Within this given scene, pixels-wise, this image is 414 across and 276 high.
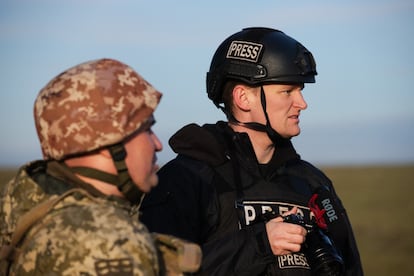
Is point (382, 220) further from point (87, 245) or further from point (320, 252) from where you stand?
point (87, 245)

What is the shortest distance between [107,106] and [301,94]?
2.89m

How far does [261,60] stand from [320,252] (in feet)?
5.36

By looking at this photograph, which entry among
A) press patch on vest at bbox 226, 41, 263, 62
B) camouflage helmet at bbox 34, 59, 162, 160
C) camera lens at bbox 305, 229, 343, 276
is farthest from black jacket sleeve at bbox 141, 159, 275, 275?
camouflage helmet at bbox 34, 59, 162, 160

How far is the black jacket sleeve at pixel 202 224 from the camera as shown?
234 inches

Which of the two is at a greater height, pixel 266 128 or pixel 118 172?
pixel 118 172

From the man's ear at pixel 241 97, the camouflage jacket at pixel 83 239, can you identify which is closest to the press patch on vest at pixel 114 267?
the camouflage jacket at pixel 83 239

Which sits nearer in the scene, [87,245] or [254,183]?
[87,245]

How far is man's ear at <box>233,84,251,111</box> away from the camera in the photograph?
267 inches

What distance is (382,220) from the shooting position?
35031 millimetres

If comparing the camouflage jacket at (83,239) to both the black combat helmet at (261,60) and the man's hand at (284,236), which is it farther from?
the black combat helmet at (261,60)

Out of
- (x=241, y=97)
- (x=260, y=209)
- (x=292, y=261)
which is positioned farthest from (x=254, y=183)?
(x=241, y=97)

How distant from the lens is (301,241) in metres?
5.79

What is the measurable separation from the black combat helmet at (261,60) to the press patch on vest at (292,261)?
1.33 meters

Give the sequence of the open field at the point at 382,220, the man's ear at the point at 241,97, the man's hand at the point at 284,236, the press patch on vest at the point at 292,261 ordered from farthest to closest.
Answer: the open field at the point at 382,220
the man's ear at the point at 241,97
the press patch on vest at the point at 292,261
the man's hand at the point at 284,236
